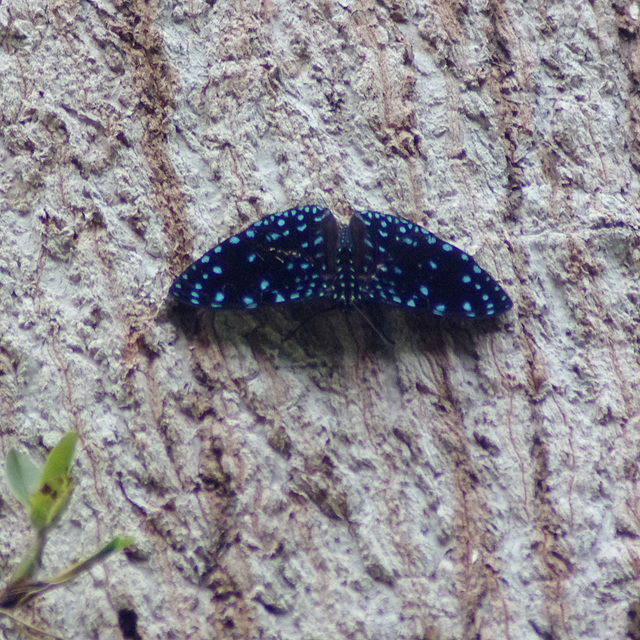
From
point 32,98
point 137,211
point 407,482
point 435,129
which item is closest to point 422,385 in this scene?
point 407,482

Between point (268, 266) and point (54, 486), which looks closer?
point (54, 486)

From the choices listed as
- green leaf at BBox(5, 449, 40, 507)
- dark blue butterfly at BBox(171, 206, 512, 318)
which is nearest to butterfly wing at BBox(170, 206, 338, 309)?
dark blue butterfly at BBox(171, 206, 512, 318)

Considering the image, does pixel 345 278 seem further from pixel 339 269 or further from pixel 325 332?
pixel 325 332

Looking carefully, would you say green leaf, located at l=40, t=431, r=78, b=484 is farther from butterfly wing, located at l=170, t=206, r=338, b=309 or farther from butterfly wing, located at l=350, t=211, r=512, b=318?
butterfly wing, located at l=350, t=211, r=512, b=318

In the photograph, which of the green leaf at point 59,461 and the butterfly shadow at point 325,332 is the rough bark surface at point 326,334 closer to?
the butterfly shadow at point 325,332

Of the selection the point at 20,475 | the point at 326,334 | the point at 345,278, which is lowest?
the point at 326,334

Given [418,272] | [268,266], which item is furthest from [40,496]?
[418,272]

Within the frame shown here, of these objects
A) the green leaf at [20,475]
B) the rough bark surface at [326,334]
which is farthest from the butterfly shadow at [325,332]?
the green leaf at [20,475]
